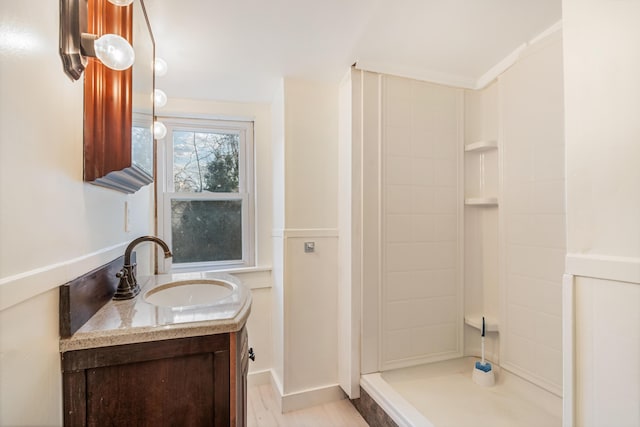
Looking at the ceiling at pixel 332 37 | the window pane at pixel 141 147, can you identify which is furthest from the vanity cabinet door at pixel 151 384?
the ceiling at pixel 332 37

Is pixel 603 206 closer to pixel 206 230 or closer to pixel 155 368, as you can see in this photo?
pixel 155 368

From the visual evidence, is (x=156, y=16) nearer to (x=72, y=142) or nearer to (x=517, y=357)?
(x=72, y=142)

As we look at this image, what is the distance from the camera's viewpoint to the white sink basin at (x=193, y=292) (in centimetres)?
138

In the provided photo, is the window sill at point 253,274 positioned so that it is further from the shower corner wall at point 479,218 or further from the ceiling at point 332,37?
the shower corner wall at point 479,218

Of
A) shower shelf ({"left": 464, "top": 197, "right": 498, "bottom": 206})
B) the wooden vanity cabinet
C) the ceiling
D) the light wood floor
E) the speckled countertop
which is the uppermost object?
the ceiling

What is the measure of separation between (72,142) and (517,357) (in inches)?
92.5

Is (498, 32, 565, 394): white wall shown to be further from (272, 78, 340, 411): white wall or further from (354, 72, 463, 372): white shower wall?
(272, 78, 340, 411): white wall

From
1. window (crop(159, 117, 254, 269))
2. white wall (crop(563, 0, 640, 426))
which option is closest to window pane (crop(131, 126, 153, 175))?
window (crop(159, 117, 254, 269))

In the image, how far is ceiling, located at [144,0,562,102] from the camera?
1.41 metres

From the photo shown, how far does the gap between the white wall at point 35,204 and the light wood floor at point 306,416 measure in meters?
1.40

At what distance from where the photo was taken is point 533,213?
68.5 inches

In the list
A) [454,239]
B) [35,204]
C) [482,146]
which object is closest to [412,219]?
[454,239]

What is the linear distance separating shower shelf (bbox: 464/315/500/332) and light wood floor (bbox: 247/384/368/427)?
933mm

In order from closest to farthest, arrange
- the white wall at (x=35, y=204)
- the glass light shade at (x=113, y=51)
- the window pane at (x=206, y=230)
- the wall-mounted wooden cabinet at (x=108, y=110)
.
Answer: the white wall at (x=35, y=204)
the glass light shade at (x=113, y=51)
the wall-mounted wooden cabinet at (x=108, y=110)
the window pane at (x=206, y=230)
